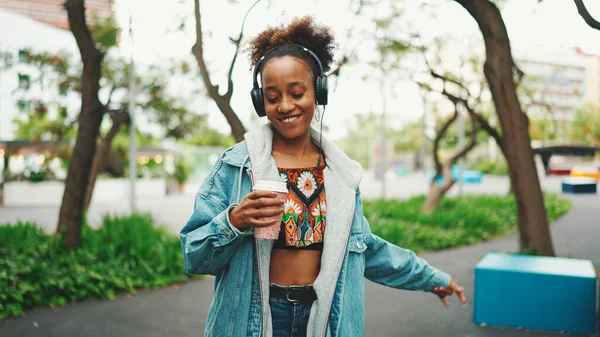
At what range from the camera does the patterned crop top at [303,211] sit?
1975 millimetres

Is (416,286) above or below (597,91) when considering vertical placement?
below

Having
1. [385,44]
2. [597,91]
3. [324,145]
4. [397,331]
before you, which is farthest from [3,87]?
[597,91]

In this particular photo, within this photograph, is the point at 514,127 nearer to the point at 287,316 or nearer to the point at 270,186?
the point at 287,316

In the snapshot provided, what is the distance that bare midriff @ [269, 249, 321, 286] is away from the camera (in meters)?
2.00

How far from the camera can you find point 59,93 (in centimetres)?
1455

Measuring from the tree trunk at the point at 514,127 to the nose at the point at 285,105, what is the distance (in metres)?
5.60

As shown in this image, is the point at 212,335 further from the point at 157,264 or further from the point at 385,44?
the point at 385,44

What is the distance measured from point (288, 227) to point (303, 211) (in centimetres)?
9

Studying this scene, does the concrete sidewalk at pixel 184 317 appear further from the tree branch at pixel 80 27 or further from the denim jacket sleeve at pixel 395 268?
the tree branch at pixel 80 27

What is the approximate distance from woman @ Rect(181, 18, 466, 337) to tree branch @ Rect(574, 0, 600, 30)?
13.6ft

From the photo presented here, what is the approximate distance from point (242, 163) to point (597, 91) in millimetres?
95047

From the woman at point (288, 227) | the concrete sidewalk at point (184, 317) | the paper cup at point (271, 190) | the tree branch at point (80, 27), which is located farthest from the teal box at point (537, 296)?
the tree branch at point (80, 27)

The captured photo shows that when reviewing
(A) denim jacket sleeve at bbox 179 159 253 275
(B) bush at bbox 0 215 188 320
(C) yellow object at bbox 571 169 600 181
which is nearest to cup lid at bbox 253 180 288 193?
(A) denim jacket sleeve at bbox 179 159 253 275

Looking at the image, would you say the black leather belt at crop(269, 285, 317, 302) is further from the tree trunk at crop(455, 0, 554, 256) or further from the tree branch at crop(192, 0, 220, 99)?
the tree trunk at crop(455, 0, 554, 256)
